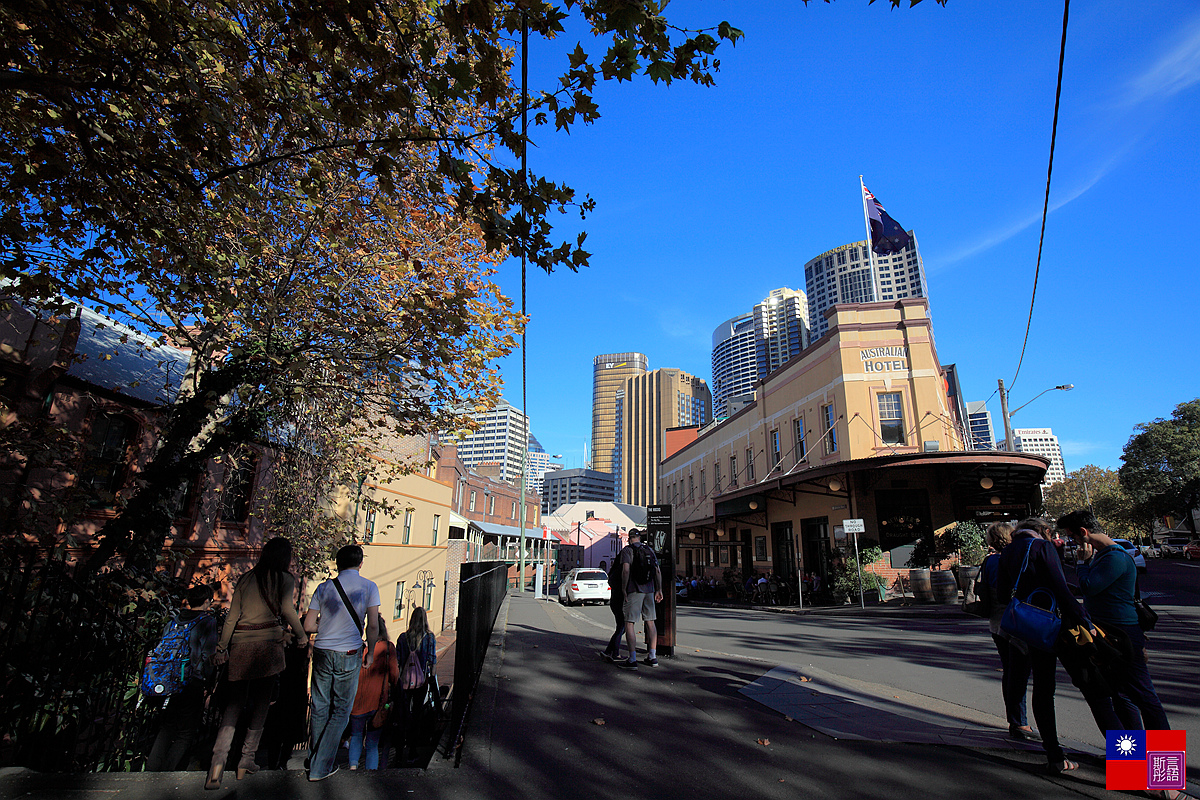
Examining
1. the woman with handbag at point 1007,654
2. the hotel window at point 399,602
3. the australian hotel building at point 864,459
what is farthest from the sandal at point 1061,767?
the hotel window at point 399,602

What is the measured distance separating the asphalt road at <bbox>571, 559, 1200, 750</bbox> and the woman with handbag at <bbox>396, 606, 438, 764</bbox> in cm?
436

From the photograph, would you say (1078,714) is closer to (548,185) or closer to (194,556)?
(548,185)

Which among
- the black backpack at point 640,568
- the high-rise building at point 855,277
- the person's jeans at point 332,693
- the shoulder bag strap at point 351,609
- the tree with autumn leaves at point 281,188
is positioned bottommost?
the person's jeans at point 332,693

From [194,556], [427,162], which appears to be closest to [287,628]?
[427,162]

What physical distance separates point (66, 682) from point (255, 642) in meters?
2.16

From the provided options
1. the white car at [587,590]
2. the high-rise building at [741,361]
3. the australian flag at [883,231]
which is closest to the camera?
the white car at [587,590]

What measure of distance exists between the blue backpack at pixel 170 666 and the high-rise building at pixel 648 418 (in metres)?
174

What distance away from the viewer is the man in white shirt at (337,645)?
417 centimetres

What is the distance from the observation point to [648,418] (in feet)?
609

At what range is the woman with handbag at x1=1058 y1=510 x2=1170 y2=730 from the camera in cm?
368

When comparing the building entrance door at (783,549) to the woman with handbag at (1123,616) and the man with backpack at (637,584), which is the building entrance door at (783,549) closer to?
the man with backpack at (637,584)

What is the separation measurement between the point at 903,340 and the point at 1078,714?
2089cm

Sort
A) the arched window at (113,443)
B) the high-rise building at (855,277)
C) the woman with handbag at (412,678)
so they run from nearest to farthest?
the woman with handbag at (412,678) → the arched window at (113,443) → the high-rise building at (855,277)

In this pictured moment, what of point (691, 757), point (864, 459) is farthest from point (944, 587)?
point (691, 757)
